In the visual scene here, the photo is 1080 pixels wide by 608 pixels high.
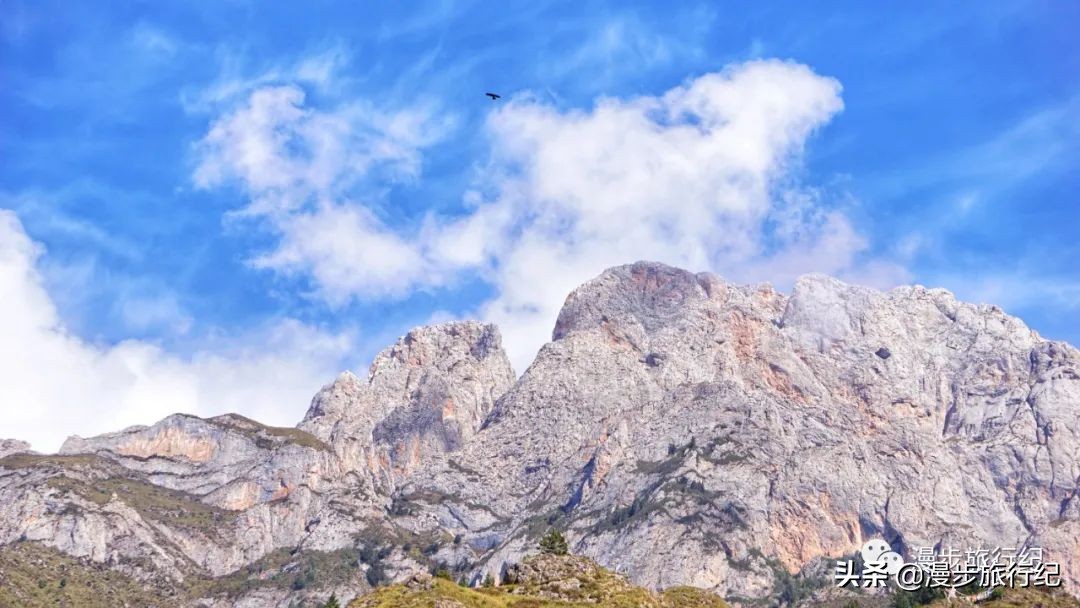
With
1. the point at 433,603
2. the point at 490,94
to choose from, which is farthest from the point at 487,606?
the point at 490,94

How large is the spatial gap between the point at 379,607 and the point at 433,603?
32.3 feet

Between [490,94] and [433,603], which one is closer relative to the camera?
[490,94]

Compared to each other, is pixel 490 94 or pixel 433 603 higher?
pixel 490 94

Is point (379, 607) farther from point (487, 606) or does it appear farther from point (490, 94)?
point (490, 94)

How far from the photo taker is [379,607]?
200 m

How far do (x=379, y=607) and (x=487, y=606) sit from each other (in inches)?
690

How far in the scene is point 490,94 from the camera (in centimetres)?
16700

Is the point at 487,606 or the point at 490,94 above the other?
the point at 490,94

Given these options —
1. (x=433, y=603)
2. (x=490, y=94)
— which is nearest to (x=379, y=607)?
(x=433, y=603)

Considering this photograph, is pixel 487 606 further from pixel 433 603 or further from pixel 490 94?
pixel 490 94

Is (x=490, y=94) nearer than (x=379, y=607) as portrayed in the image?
Yes

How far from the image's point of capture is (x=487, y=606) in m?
200

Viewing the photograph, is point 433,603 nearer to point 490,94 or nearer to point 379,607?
point 379,607

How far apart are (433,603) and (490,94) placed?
270ft
